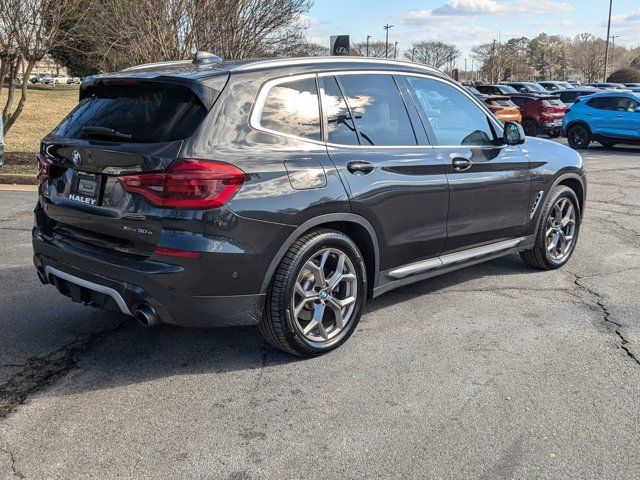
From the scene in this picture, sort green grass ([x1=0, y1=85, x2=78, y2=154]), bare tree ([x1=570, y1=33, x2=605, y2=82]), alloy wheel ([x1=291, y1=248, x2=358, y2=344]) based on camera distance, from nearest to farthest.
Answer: alloy wheel ([x1=291, y1=248, x2=358, y2=344]), green grass ([x1=0, y1=85, x2=78, y2=154]), bare tree ([x1=570, y1=33, x2=605, y2=82])

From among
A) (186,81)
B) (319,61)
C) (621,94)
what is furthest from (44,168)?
(621,94)

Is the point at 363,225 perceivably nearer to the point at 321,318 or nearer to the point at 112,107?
the point at 321,318

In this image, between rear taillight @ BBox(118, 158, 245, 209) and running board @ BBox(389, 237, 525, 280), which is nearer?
rear taillight @ BBox(118, 158, 245, 209)

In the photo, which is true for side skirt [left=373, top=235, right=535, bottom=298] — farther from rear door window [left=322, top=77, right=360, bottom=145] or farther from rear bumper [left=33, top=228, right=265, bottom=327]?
rear bumper [left=33, top=228, right=265, bottom=327]

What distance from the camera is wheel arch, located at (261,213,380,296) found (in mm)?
3652

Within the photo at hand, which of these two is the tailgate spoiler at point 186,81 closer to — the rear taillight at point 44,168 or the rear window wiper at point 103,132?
the rear window wiper at point 103,132

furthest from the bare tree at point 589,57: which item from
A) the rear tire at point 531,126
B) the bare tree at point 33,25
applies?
the bare tree at point 33,25

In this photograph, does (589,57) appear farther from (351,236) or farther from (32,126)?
(351,236)

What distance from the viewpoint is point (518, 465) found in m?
2.85

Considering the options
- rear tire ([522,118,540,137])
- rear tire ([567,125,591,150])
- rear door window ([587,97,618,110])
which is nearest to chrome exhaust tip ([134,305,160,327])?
rear door window ([587,97,618,110])

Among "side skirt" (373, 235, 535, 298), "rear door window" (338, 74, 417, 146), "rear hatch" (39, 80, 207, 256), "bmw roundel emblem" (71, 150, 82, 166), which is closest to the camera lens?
"rear hatch" (39, 80, 207, 256)

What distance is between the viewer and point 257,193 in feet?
11.5

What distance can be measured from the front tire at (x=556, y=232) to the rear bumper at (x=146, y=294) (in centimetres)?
310

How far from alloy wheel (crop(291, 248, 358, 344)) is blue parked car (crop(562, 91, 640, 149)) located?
16.4m
